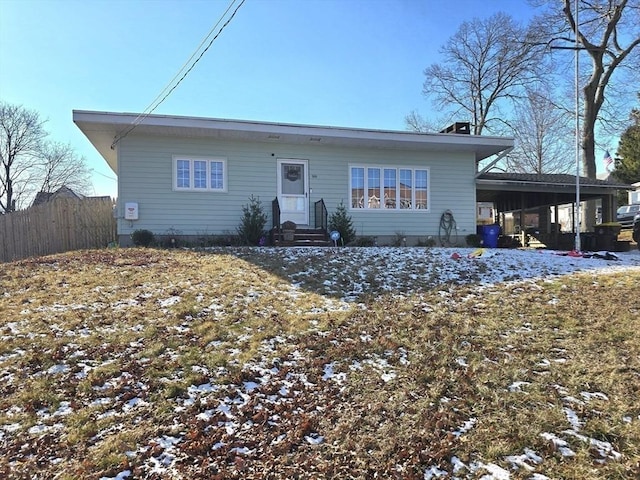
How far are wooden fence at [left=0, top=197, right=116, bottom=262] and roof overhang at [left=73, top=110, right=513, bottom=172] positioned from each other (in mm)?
1876

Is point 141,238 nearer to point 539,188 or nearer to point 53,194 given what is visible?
point 539,188

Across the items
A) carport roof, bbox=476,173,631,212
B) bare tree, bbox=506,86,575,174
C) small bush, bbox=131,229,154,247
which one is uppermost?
bare tree, bbox=506,86,575,174

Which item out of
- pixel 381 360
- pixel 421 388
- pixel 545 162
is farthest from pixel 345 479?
pixel 545 162

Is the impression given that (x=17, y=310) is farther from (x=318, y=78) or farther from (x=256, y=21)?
(x=318, y=78)

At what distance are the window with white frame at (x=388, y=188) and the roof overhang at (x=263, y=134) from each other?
0.74 m

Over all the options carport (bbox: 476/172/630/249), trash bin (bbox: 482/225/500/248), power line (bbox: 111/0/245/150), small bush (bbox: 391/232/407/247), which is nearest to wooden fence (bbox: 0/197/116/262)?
power line (bbox: 111/0/245/150)

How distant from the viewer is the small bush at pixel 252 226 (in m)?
11.8

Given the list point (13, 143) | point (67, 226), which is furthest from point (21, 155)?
point (67, 226)

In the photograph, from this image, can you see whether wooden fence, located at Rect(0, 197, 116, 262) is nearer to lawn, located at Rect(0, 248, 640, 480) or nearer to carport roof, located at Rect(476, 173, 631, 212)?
lawn, located at Rect(0, 248, 640, 480)

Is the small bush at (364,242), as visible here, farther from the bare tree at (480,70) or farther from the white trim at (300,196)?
the bare tree at (480,70)

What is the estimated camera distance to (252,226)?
11797mm

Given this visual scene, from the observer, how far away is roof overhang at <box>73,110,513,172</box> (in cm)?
1063

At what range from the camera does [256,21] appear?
7.61 metres

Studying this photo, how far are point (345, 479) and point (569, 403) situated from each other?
2.01 m
